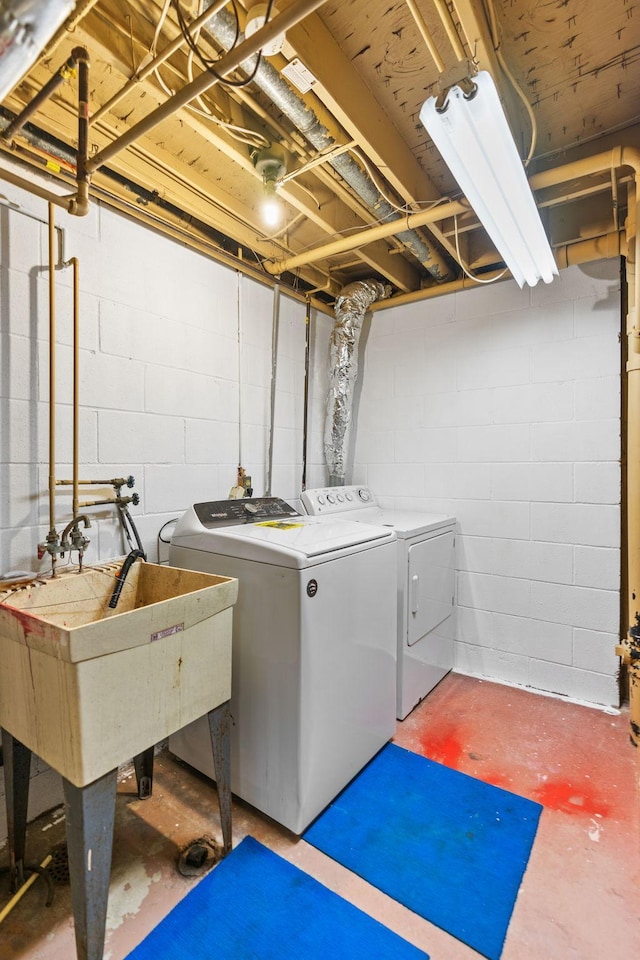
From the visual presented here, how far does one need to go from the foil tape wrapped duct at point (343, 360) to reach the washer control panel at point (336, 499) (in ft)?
0.79

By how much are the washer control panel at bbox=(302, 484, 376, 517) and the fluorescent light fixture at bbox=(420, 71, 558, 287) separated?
1.54 m

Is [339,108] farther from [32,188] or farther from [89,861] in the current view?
[89,861]

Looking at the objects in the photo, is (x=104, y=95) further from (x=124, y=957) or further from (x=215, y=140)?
(x=124, y=957)

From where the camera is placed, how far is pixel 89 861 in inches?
41.4

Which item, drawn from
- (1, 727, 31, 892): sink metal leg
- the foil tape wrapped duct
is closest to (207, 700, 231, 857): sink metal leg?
(1, 727, 31, 892): sink metal leg

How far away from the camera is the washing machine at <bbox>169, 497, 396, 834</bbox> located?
152 centimetres

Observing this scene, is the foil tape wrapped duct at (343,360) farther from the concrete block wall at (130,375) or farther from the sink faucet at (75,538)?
the sink faucet at (75,538)

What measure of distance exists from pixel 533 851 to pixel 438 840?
0.32 meters

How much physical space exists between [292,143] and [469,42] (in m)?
0.71

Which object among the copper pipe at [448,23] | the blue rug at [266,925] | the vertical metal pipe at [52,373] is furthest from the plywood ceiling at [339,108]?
the blue rug at [266,925]

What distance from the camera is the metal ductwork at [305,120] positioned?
1238mm

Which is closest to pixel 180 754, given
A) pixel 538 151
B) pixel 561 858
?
pixel 561 858

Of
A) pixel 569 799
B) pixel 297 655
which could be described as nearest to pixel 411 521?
pixel 297 655

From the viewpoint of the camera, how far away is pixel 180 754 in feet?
6.29
